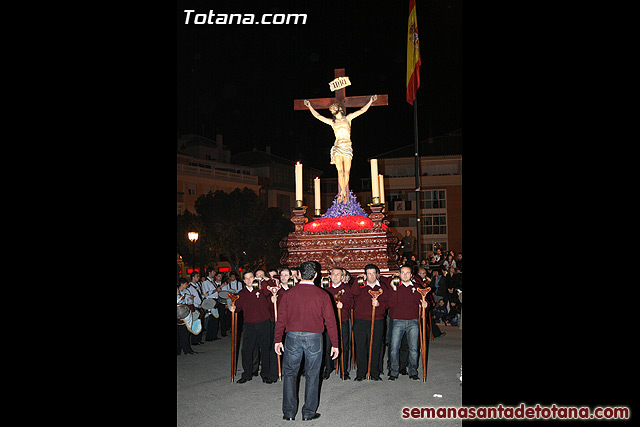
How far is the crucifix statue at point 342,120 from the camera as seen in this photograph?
13.5m

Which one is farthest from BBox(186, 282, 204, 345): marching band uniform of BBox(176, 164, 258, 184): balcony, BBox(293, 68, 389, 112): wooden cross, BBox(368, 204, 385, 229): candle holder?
BBox(176, 164, 258, 184): balcony

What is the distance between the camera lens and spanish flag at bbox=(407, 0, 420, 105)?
15742 mm

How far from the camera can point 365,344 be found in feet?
28.9

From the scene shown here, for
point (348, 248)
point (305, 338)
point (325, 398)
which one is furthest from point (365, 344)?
point (348, 248)

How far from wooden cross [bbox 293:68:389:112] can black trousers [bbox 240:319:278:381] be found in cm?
705

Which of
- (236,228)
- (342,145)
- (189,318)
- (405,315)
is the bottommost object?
(189,318)

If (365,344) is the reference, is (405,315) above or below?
above

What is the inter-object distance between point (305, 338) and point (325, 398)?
1.51m

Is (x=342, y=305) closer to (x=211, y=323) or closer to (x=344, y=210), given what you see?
(x=344, y=210)

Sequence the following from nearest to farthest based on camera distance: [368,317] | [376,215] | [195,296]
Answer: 1. [368,317]
2. [376,215]
3. [195,296]

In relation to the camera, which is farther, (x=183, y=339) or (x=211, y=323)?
(x=211, y=323)

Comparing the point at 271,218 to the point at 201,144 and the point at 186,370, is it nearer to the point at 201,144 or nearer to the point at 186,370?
the point at 201,144

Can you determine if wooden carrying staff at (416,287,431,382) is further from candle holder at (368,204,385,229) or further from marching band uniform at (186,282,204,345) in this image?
marching band uniform at (186,282,204,345)

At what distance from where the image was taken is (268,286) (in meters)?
9.05
